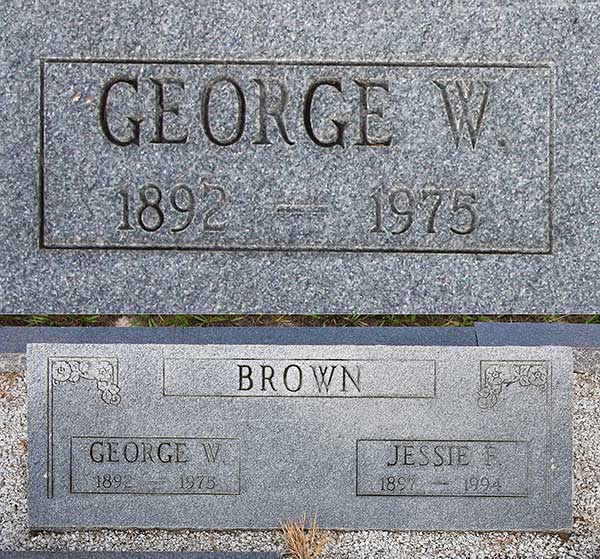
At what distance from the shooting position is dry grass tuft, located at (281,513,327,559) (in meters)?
2.23

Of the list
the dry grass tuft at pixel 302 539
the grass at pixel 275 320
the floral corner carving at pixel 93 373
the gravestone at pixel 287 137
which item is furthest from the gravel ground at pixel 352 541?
the gravestone at pixel 287 137

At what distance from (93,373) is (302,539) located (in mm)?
826

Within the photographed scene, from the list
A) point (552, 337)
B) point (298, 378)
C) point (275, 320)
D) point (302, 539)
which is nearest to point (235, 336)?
point (275, 320)

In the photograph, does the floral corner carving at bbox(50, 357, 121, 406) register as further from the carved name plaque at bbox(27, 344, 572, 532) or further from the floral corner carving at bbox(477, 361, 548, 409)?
the floral corner carving at bbox(477, 361, 548, 409)

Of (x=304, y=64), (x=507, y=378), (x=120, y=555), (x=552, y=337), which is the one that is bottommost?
(x=120, y=555)

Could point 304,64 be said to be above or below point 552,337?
above

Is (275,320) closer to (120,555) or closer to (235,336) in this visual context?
(235,336)

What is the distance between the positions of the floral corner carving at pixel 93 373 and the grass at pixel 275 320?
0.68ft

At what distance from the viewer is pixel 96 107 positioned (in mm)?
2375

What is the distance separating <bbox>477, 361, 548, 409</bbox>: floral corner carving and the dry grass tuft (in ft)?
2.12

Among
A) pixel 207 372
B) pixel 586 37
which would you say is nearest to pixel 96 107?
pixel 207 372

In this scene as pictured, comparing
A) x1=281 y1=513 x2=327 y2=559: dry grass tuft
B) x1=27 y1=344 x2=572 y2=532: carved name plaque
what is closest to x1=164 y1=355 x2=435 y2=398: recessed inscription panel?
x1=27 y1=344 x2=572 y2=532: carved name plaque

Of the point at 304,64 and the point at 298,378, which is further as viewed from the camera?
the point at 304,64

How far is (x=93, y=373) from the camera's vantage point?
7.47ft
